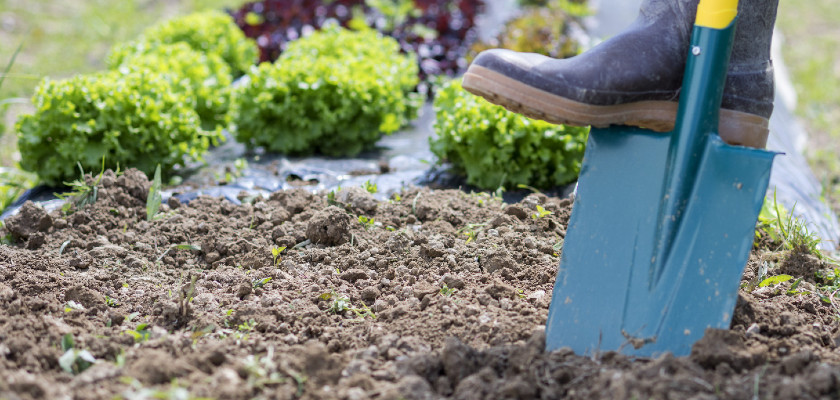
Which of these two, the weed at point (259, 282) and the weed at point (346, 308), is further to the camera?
the weed at point (259, 282)

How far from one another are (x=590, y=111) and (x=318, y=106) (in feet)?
6.60

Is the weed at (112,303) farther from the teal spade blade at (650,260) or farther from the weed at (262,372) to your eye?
the teal spade blade at (650,260)

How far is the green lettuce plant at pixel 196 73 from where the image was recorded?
12.5ft

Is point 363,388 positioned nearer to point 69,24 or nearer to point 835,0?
point 69,24

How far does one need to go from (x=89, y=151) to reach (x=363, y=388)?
6.99 ft

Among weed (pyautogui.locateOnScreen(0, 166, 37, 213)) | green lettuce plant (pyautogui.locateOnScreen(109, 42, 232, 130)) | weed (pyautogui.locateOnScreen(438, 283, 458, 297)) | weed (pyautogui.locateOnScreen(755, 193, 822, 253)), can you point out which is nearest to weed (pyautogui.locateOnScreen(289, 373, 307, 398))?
weed (pyautogui.locateOnScreen(438, 283, 458, 297))

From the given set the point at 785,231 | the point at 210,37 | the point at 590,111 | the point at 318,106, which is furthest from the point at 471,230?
the point at 210,37

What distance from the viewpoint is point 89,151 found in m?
3.17

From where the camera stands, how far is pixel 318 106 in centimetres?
362

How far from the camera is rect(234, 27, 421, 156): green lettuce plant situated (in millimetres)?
3633

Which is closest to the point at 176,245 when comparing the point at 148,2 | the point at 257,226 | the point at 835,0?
the point at 257,226

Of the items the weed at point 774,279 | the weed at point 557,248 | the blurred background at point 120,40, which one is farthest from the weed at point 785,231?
the blurred background at point 120,40

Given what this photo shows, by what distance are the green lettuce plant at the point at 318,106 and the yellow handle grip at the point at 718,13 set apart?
2094 mm

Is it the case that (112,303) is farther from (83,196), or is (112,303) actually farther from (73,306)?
(83,196)
